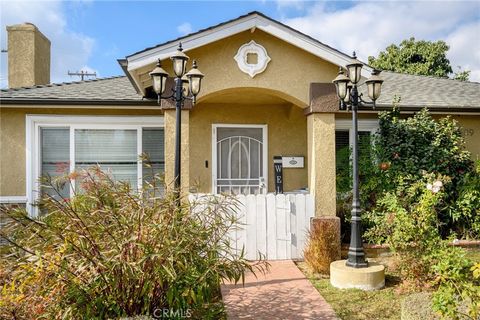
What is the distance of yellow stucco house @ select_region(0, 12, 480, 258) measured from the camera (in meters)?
7.09

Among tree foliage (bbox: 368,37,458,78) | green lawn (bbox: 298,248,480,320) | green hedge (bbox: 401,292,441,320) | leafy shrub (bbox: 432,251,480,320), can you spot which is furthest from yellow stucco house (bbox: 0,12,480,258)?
tree foliage (bbox: 368,37,458,78)

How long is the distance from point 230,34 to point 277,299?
509 centimetres

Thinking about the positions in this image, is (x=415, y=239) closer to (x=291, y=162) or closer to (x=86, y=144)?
(x=291, y=162)

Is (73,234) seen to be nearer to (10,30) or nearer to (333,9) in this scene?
(10,30)

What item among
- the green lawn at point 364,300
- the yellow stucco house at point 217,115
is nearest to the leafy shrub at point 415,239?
the green lawn at point 364,300

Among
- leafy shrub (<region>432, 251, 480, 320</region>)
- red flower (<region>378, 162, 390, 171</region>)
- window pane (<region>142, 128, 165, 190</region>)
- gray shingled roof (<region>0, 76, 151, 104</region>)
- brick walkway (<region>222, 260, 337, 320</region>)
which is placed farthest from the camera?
window pane (<region>142, 128, 165, 190</region>)

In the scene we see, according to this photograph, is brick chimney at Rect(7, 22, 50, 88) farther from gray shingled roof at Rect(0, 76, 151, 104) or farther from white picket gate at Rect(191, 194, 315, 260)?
white picket gate at Rect(191, 194, 315, 260)

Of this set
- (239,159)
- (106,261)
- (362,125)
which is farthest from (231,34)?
(106,261)

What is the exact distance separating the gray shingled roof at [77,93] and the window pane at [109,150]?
33.9 inches

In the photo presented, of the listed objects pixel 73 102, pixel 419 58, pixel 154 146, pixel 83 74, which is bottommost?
pixel 154 146

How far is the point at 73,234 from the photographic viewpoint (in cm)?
362

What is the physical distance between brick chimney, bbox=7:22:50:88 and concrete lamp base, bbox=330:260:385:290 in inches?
455

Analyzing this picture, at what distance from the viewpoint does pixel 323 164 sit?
732cm

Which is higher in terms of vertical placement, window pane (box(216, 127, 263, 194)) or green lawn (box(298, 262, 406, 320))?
window pane (box(216, 127, 263, 194))
